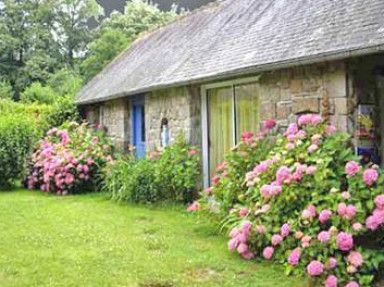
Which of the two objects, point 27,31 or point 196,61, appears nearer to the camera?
point 196,61

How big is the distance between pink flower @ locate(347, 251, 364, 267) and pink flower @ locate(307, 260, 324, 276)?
28 cm

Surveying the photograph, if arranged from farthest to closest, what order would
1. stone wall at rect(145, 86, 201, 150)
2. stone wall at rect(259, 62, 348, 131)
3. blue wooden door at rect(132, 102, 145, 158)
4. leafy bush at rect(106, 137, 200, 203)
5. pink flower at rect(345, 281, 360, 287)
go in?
blue wooden door at rect(132, 102, 145, 158) < stone wall at rect(145, 86, 201, 150) < leafy bush at rect(106, 137, 200, 203) < stone wall at rect(259, 62, 348, 131) < pink flower at rect(345, 281, 360, 287)

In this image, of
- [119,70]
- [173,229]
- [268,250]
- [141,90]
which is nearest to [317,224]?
[268,250]

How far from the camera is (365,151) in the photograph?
21.7 feet

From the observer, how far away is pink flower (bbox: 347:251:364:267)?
4879 millimetres

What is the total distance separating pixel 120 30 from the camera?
34812mm

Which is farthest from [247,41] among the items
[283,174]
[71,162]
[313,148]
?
[71,162]

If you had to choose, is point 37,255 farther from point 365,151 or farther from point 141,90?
point 141,90

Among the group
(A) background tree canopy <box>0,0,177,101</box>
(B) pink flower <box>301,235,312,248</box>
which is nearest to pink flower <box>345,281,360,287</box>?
(B) pink flower <box>301,235,312,248</box>

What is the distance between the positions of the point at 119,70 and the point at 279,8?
697cm

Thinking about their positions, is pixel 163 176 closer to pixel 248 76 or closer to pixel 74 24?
pixel 248 76

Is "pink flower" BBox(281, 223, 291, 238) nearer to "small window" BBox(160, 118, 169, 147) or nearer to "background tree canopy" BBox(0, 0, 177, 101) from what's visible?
"small window" BBox(160, 118, 169, 147)

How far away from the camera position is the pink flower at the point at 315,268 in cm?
486

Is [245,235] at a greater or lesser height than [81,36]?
lesser
